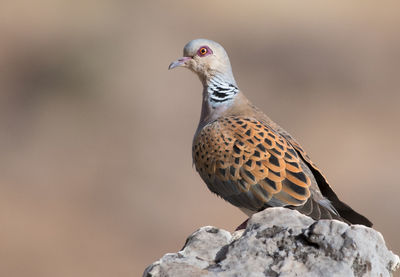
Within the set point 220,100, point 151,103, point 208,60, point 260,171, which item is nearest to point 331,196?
point 260,171

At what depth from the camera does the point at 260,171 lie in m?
5.25

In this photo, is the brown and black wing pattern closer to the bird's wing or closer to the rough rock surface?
the bird's wing

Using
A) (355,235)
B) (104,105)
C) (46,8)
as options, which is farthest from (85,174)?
(355,235)

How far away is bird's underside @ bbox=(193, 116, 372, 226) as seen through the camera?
509 centimetres

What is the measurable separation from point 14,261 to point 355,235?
7.94 metres

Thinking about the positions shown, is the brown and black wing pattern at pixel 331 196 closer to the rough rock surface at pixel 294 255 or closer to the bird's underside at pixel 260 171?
the bird's underside at pixel 260 171

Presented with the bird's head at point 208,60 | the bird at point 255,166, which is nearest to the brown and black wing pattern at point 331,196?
the bird at point 255,166

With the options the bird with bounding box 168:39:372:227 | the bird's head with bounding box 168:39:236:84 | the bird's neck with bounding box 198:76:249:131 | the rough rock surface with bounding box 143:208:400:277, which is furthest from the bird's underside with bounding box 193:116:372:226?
the rough rock surface with bounding box 143:208:400:277

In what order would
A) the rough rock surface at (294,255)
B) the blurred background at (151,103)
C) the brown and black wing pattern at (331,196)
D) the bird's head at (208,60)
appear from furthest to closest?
1. the blurred background at (151,103)
2. the bird's head at (208,60)
3. the brown and black wing pattern at (331,196)
4. the rough rock surface at (294,255)

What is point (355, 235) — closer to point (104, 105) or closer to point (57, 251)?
point (57, 251)

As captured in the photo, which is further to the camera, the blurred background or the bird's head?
the blurred background

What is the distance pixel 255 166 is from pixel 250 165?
4 centimetres

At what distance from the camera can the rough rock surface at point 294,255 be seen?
3508mm

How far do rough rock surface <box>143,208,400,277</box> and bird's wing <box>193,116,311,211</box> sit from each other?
139 cm
